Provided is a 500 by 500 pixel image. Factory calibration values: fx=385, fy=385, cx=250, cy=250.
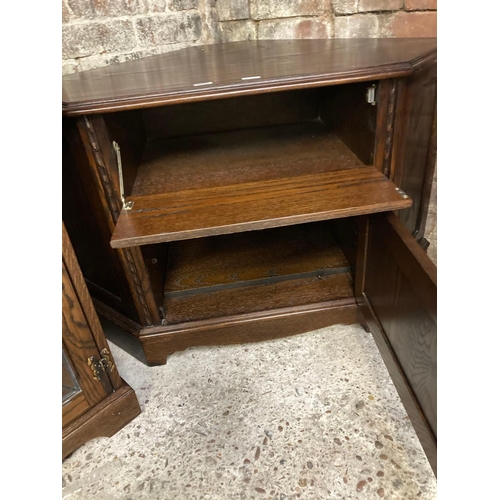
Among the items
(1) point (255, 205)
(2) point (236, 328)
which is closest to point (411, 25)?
(1) point (255, 205)

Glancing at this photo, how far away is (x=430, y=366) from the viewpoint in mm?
752

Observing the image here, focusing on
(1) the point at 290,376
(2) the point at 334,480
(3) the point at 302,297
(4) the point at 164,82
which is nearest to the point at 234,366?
(1) the point at 290,376

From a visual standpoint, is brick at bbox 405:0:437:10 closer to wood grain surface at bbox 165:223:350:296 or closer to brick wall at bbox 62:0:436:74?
brick wall at bbox 62:0:436:74

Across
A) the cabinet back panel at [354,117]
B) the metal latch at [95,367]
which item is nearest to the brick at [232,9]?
the cabinet back panel at [354,117]

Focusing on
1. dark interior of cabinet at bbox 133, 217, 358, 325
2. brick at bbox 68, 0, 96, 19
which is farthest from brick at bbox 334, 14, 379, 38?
brick at bbox 68, 0, 96, 19

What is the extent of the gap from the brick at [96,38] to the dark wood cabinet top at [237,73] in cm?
7

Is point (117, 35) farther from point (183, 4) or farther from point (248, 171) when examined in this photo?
point (248, 171)

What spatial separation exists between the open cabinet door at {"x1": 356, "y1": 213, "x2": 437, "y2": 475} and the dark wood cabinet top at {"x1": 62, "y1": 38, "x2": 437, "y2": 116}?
36 cm

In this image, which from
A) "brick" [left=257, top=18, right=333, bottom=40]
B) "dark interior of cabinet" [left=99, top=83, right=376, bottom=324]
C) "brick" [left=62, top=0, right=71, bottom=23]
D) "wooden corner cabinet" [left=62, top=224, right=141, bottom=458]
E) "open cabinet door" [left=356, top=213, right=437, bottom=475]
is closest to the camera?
"open cabinet door" [left=356, top=213, right=437, bottom=475]

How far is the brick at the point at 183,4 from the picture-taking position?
4.68 ft

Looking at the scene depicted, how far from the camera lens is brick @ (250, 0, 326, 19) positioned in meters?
1.41

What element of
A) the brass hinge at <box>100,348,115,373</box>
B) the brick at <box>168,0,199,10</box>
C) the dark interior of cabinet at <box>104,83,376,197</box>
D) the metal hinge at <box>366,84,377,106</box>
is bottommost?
the brass hinge at <box>100,348,115,373</box>

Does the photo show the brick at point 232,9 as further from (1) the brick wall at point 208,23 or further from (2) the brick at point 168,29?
(2) the brick at point 168,29
